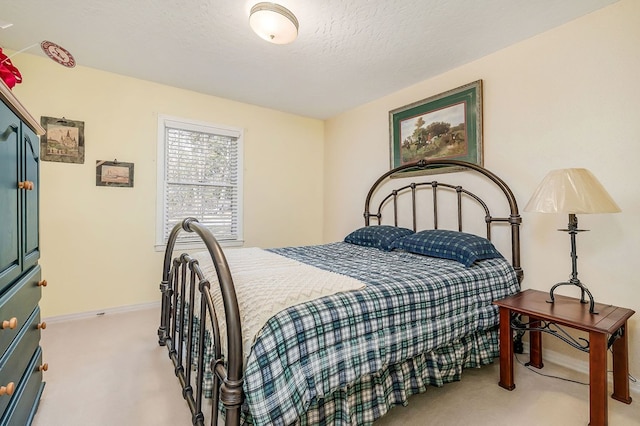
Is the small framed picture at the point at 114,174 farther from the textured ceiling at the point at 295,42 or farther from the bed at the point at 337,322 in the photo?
the bed at the point at 337,322

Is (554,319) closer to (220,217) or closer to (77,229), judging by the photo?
(220,217)

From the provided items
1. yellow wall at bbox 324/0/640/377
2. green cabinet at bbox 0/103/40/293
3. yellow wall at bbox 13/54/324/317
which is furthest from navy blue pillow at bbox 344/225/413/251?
green cabinet at bbox 0/103/40/293

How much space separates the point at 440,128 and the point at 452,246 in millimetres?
1269

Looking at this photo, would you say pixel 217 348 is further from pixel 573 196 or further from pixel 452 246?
pixel 573 196

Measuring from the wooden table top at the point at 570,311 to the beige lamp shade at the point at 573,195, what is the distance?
0.56 m

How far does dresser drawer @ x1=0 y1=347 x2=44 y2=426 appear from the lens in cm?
111

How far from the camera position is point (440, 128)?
284 cm

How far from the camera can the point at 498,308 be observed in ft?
6.16

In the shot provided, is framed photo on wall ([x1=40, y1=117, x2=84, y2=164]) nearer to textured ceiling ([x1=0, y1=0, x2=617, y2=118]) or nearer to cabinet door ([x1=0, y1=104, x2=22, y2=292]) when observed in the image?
textured ceiling ([x1=0, y1=0, x2=617, y2=118])

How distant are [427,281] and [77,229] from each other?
10.2 feet

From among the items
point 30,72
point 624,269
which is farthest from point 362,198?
point 30,72

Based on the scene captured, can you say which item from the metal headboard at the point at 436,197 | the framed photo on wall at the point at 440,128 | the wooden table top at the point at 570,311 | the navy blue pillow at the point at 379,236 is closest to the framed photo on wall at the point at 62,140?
the navy blue pillow at the point at 379,236

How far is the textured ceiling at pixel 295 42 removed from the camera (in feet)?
6.39

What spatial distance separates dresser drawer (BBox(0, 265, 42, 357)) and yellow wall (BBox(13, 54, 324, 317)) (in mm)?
1547
